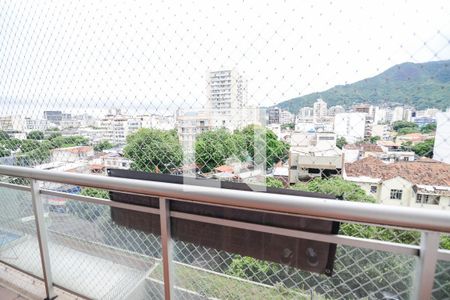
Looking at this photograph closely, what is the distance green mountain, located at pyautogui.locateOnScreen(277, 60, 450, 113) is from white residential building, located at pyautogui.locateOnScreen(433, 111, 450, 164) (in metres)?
0.04

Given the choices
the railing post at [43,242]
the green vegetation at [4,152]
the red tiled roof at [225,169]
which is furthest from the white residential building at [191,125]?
the green vegetation at [4,152]

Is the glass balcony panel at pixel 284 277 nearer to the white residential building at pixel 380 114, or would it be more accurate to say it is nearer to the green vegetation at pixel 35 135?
the white residential building at pixel 380 114

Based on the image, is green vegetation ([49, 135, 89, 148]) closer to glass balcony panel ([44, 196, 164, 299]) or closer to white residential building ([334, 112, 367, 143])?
glass balcony panel ([44, 196, 164, 299])

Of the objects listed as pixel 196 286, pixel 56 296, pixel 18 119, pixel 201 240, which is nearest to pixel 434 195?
pixel 201 240

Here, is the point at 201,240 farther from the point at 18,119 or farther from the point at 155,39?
the point at 18,119

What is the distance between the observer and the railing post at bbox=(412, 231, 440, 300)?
28.6 inches

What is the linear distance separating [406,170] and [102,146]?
1.72m

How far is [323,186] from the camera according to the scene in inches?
39.9

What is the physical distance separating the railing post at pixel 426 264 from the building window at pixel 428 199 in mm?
160

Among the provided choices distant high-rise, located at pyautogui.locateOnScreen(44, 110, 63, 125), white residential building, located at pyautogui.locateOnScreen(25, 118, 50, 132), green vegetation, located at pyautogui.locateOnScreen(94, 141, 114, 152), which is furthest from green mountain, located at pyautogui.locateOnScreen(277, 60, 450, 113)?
white residential building, located at pyautogui.locateOnScreen(25, 118, 50, 132)

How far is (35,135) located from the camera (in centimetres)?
207

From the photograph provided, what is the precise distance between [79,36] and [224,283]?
184 centimetres

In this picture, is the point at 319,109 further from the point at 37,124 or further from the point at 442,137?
the point at 37,124

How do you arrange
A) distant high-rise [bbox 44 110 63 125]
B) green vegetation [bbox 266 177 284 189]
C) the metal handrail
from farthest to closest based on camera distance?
distant high-rise [bbox 44 110 63 125] → green vegetation [bbox 266 177 284 189] → the metal handrail
